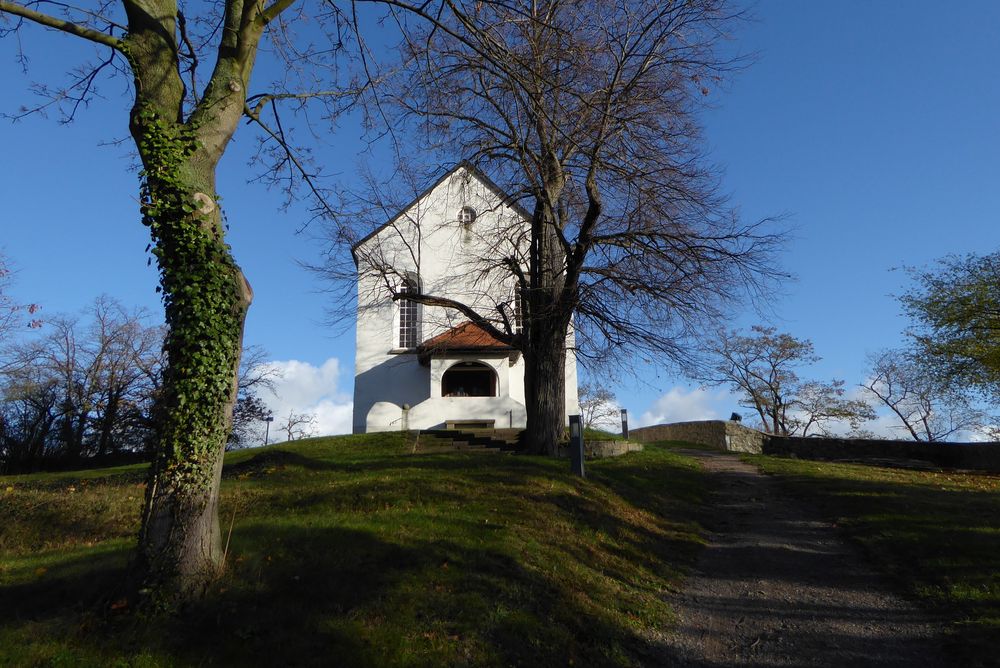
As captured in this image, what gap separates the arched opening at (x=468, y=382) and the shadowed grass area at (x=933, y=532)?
14.8 m

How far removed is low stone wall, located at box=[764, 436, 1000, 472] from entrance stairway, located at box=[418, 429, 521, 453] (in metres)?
10.3

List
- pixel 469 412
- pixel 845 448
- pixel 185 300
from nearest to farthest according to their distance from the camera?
pixel 185 300 < pixel 845 448 < pixel 469 412

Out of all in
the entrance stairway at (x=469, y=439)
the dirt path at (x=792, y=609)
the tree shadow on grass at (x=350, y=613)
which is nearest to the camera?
the tree shadow on grass at (x=350, y=613)

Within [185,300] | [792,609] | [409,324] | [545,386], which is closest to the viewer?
[185,300]

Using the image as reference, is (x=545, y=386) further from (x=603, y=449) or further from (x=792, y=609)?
(x=792, y=609)

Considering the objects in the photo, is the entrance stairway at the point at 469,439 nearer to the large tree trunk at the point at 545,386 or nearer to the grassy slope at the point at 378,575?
the large tree trunk at the point at 545,386

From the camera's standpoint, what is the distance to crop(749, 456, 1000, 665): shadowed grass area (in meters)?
6.67

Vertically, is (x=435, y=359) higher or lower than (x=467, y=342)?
lower

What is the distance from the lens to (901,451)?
21.1 m

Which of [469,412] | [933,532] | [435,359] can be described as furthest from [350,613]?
[435,359]

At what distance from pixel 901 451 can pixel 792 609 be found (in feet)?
56.1

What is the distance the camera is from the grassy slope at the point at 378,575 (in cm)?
501

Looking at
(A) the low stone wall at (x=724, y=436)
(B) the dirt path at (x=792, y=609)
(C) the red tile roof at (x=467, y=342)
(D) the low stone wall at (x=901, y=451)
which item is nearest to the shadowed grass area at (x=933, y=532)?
(B) the dirt path at (x=792, y=609)

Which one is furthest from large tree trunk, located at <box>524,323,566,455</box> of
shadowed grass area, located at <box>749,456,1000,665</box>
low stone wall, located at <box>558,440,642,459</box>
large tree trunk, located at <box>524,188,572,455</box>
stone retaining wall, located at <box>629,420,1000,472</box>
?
stone retaining wall, located at <box>629,420,1000,472</box>
